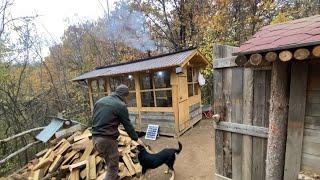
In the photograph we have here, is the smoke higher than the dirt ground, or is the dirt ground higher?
the smoke

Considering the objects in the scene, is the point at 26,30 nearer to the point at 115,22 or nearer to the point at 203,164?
the point at 115,22

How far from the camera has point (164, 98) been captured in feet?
29.6

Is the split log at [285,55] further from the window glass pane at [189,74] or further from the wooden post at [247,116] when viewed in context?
the window glass pane at [189,74]

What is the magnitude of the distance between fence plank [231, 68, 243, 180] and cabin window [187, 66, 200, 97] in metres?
6.39

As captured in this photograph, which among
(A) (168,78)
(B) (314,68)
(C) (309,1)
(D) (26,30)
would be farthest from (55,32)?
(B) (314,68)

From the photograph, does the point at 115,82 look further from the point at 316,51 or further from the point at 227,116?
the point at 316,51

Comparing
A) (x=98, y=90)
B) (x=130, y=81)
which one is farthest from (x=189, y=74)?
(x=98, y=90)

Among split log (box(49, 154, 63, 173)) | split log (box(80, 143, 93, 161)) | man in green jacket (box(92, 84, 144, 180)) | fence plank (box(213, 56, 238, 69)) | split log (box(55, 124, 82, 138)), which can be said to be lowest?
split log (box(49, 154, 63, 173))

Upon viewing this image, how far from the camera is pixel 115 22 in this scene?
58.3 feet

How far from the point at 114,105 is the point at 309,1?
43.9ft

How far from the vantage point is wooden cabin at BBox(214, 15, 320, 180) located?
2.43 m

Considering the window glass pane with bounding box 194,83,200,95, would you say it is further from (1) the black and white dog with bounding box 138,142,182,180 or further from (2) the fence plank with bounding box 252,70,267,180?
(2) the fence plank with bounding box 252,70,267,180

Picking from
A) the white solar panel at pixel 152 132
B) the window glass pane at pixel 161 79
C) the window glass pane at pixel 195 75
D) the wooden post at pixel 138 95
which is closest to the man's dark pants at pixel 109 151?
the white solar panel at pixel 152 132

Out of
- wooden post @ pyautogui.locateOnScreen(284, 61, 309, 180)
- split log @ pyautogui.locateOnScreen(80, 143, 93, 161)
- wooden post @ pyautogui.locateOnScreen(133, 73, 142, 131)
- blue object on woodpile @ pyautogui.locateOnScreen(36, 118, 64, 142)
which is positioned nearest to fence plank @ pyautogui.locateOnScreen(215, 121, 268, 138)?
wooden post @ pyautogui.locateOnScreen(284, 61, 309, 180)
